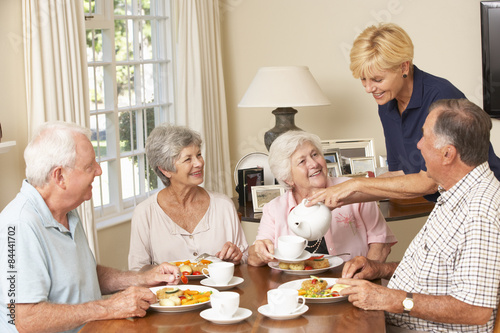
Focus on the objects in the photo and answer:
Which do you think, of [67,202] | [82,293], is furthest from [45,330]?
[67,202]

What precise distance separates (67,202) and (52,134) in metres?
0.23

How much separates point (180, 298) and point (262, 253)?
51 cm

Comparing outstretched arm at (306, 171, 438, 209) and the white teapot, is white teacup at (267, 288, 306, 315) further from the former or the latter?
outstretched arm at (306, 171, 438, 209)

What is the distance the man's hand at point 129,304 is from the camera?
188 cm

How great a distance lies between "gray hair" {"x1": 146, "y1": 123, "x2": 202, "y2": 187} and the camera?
114 inches

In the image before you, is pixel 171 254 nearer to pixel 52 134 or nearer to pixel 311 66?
pixel 52 134

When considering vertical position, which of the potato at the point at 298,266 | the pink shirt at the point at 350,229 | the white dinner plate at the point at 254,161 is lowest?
the potato at the point at 298,266

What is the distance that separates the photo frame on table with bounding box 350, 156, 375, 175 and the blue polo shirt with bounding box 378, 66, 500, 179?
817 millimetres

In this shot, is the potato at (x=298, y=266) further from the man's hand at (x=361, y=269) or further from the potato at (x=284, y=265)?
the man's hand at (x=361, y=269)

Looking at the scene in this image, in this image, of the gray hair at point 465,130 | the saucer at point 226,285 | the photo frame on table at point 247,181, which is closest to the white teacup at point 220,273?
the saucer at point 226,285

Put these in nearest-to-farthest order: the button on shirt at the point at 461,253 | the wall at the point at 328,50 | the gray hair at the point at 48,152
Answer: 1. the button on shirt at the point at 461,253
2. the gray hair at the point at 48,152
3. the wall at the point at 328,50

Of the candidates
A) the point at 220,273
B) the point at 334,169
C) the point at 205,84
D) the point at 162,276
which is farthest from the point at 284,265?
the point at 205,84

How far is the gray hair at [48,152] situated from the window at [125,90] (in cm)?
195

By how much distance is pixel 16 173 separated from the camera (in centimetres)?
322
